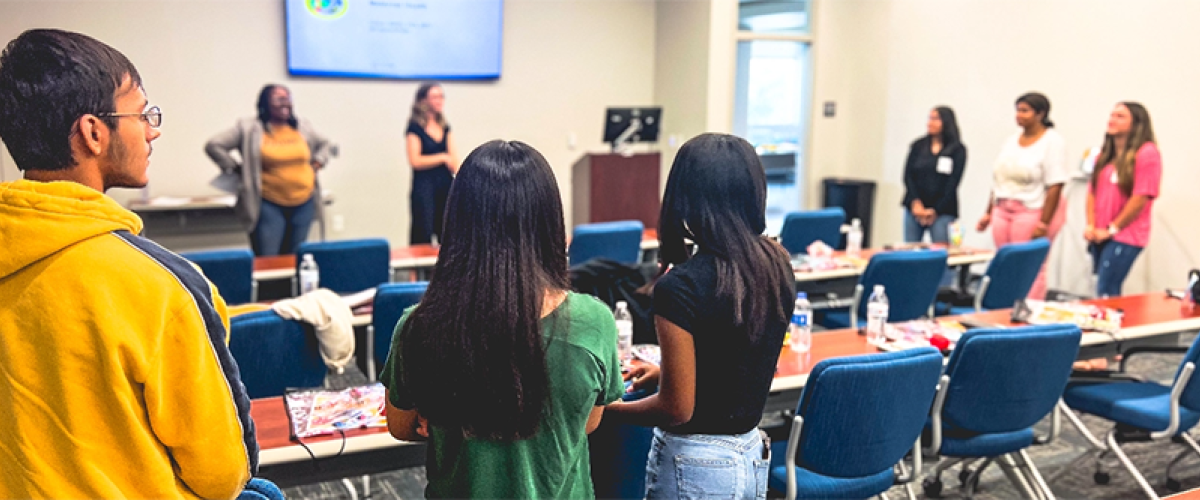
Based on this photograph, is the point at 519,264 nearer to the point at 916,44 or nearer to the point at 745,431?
the point at 745,431

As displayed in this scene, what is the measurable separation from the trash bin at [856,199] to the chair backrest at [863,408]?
6.10m

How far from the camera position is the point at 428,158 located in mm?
5930

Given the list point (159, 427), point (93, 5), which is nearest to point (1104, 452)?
point (159, 427)

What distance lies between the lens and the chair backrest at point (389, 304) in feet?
10.3

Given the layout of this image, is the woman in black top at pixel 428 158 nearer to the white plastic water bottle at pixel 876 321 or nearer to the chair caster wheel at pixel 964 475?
the white plastic water bottle at pixel 876 321

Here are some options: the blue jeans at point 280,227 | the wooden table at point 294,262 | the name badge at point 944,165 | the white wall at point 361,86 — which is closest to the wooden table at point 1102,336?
the wooden table at point 294,262

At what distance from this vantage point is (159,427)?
1216 millimetres

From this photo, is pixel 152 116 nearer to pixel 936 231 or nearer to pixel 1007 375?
pixel 1007 375

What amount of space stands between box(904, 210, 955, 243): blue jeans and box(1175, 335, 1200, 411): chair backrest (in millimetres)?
3169

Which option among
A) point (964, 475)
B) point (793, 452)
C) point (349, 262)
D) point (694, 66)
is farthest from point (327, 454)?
point (694, 66)

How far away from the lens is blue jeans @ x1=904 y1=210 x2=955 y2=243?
247 inches

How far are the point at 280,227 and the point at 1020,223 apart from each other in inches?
185

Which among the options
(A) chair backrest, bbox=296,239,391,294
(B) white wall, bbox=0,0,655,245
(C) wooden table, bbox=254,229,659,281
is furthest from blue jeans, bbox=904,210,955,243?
(A) chair backrest, bbox=296,239,391,294

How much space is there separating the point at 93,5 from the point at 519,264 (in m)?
6.35
